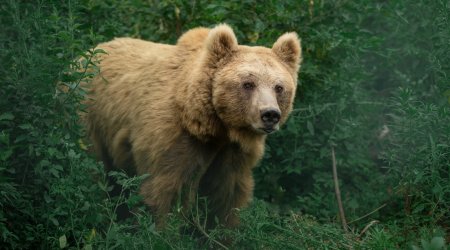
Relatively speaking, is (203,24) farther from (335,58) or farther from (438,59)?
(438,59)

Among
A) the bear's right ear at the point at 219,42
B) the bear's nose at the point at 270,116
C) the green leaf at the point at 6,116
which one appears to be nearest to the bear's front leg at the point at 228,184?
the bear's nose at the point at 270,116

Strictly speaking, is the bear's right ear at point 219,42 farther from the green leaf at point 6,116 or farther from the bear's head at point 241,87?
the green leaf at point 6,116

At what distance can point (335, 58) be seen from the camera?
8398 mm

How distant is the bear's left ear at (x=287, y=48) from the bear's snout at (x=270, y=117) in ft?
2.76

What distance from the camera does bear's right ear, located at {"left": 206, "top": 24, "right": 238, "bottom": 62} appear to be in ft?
21.6

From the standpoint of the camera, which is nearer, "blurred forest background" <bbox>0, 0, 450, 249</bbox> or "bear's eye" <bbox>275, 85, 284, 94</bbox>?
"blurred forest background" <bbox>0, 0, 450, 249</bbox>

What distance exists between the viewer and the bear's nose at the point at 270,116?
6.20m

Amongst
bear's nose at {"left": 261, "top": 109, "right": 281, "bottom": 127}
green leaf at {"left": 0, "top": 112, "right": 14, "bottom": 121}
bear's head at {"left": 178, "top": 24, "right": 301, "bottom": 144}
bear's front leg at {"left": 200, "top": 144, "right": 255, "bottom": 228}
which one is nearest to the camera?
green leaf at {"left": 0, "top": 112, "right": 14, "bottom": 121}

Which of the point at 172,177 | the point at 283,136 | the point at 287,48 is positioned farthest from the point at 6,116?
the point at 283,136

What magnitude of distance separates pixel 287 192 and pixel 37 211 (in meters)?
3.60

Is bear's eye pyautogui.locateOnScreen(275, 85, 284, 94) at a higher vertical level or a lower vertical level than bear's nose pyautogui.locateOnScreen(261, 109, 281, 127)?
higher

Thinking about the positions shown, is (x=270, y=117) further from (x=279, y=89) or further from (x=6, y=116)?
(x=6, y=116)

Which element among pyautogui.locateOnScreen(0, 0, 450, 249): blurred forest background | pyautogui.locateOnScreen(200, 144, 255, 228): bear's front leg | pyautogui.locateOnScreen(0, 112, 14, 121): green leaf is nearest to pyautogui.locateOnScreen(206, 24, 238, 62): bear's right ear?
pyautogui.locateOnScreen(200, 144, 255, 228): bear's front leg

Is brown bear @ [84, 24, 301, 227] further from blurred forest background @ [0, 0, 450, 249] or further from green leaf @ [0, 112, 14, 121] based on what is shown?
green leaf @ [0, 112, 14, 121]
